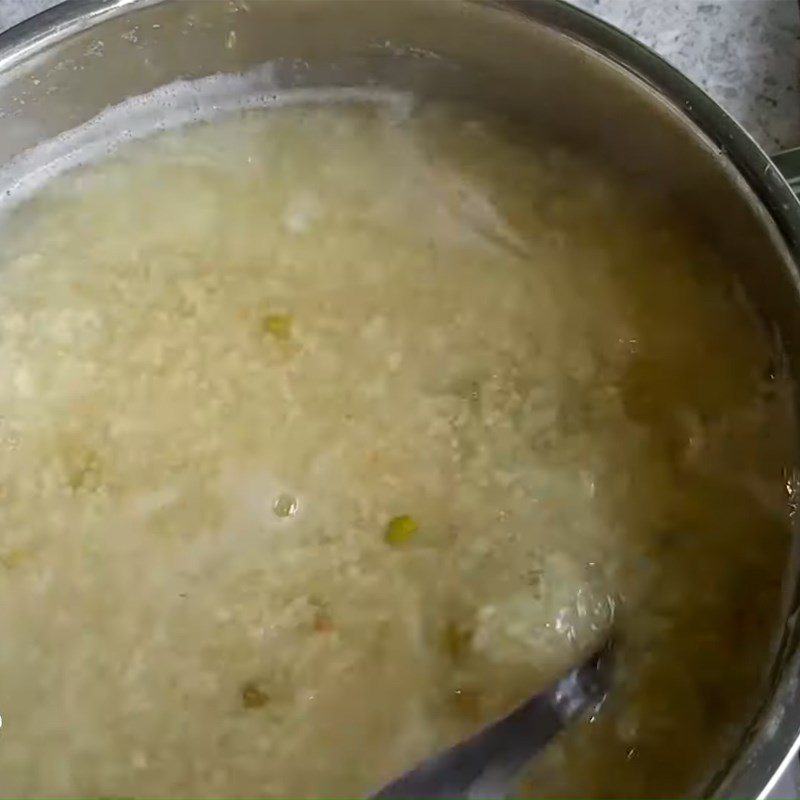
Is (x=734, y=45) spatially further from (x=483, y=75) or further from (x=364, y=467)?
(x=364, y=467)

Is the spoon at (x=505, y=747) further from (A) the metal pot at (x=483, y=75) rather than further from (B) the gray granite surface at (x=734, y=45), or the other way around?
(B) the gray granite surface at (x=734, y=45)

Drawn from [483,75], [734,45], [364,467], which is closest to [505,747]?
[364,467]

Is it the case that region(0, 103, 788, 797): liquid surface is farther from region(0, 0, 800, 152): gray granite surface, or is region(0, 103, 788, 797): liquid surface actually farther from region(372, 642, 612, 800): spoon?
region(0, 0, 800, 152): gray granite surface

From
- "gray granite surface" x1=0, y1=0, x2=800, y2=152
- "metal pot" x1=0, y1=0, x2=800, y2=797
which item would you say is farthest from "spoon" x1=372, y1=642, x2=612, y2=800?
"gray granite surface" x1=0, y1=0, x2=800, y2=152

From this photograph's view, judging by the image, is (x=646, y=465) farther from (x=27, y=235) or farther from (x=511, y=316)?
(x=27, y=235)

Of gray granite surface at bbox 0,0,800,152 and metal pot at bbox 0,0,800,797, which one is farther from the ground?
gray granite surface at bbox 0,0,800,152

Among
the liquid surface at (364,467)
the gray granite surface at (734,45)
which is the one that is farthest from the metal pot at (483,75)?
the gray granite surface at (734,45)

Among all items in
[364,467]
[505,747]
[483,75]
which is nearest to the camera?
[505,747]
